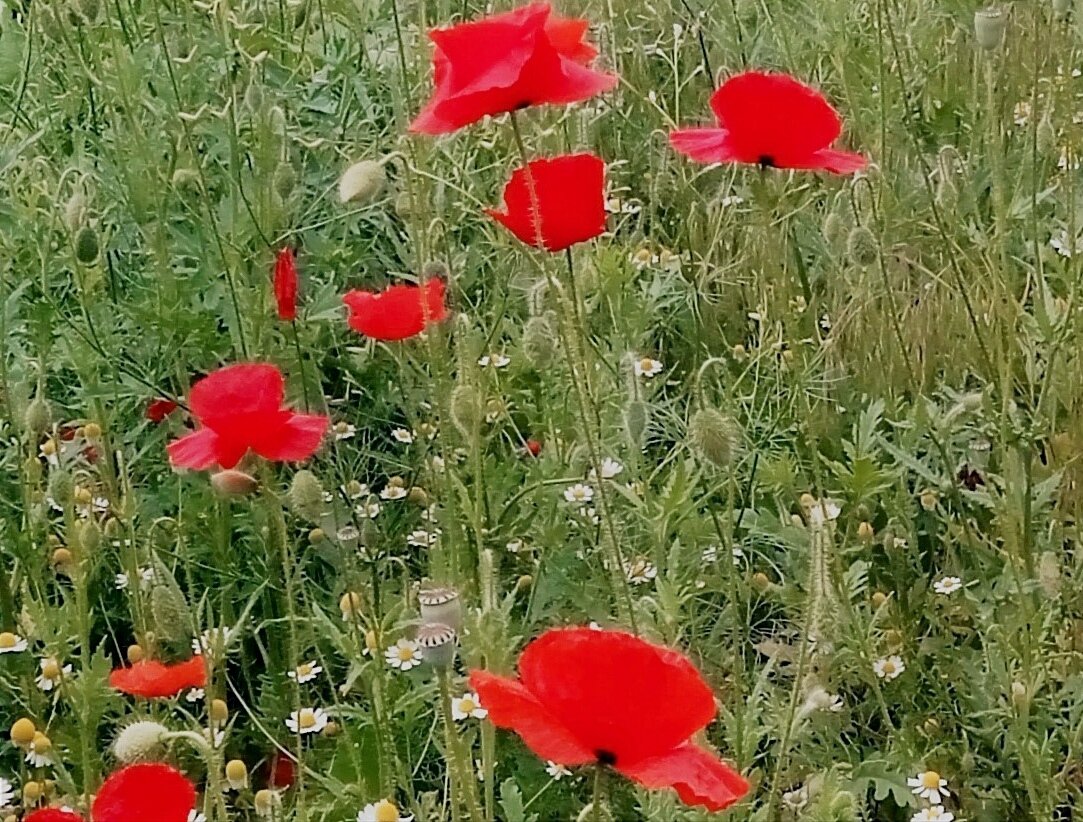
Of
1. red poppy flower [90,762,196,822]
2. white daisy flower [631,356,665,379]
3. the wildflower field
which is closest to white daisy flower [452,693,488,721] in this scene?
the wildflower field

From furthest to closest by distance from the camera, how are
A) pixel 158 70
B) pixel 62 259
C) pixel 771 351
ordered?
pixel 158 70, pixel 62 259, pixel 771 351

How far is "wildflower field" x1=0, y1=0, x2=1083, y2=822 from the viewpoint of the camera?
3.83 ft

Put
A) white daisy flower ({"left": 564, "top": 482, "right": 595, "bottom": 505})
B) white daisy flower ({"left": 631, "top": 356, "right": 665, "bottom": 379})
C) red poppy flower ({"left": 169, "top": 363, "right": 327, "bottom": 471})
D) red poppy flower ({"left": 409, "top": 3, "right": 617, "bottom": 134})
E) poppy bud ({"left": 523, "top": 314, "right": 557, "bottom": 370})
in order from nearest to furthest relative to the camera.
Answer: red poppy flower ({"left": 409, "top": 3, "right": 617, "bottom": 134}) < red poppy flower ({"left": 169, "top": 363, "right": 327, "bottom": 471}) < poppy bud ({"left": 523, "top": 314, "right": 557, "bottom": 370}) < white daisy flower ({"left": 564, "top": 482, "right": 595, "bottom": 505}) < white daisy flower ({"left": 631, "top": 356, "right": 665, "bottom": 379})

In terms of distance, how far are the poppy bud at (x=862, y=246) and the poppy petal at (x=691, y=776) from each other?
0.86 metres

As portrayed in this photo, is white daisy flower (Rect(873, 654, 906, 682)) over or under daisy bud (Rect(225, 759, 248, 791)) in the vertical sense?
under

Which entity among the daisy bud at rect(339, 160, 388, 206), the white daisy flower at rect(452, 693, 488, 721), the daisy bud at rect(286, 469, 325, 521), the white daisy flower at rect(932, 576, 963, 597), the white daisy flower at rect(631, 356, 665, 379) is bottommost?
the white daisy flower at rect(932, 576, 963, 597)

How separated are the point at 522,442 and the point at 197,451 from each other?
2.29 ft

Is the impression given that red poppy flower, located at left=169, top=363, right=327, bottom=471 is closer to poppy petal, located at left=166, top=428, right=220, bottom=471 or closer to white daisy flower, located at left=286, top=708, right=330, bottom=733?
poppy petal, located at left=166, top=428, right=220, bottom=471

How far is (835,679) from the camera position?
1.49 m

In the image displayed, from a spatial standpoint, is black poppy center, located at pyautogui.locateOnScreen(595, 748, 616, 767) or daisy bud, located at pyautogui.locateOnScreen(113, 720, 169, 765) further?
daisy bud, located at pyautogui.locateOnScreen(113, 720, 169, 765)

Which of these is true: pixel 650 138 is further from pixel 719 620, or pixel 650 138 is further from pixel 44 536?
pixel 44 536

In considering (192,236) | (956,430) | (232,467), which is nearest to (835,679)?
(956,430)

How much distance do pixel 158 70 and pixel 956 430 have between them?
46.9 inches

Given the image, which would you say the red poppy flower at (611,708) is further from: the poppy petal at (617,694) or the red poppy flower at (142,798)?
the red poppy flower at (142,798)
